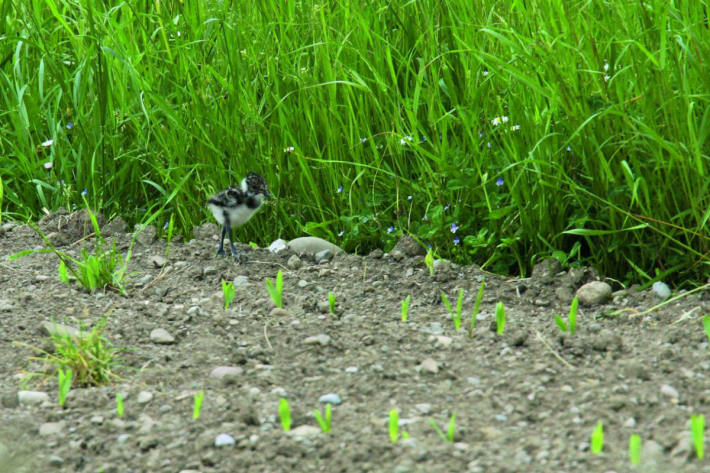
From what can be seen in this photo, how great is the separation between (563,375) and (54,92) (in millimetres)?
3809

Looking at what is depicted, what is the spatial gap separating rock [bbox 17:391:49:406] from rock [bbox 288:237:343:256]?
1.67 meters

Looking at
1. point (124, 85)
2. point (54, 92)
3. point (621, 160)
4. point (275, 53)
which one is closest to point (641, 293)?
point (621, 160)

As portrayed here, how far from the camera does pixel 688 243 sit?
3436mm

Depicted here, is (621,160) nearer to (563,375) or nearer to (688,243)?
(688,243)

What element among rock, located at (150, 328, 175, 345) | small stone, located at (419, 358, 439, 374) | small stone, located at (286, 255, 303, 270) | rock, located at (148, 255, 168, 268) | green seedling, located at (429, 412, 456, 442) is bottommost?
small stone, located at (286, 255, 303, 270)

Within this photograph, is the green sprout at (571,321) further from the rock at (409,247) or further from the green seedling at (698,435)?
the rock at (409,247)

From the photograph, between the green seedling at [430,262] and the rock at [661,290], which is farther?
the green seedling at [430,262]

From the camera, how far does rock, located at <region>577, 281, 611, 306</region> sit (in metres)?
3.48

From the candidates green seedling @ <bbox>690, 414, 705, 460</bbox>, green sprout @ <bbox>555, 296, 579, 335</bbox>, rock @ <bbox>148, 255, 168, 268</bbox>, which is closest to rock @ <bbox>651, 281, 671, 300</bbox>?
green sprout @ <bbox>555, 296, 579, 335</bbox>

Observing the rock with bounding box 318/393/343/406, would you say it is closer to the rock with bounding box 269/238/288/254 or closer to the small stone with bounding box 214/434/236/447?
the small stone with bounding box 214/434/236/447

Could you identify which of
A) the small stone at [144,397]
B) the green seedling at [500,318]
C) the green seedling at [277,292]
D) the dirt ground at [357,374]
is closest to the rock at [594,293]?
the dirt ground at [357,374]

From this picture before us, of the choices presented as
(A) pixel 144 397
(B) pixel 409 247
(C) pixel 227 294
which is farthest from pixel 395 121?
(A) pixel 144 397

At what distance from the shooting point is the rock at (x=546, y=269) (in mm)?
3695

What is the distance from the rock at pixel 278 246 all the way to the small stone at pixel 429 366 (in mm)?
1525
